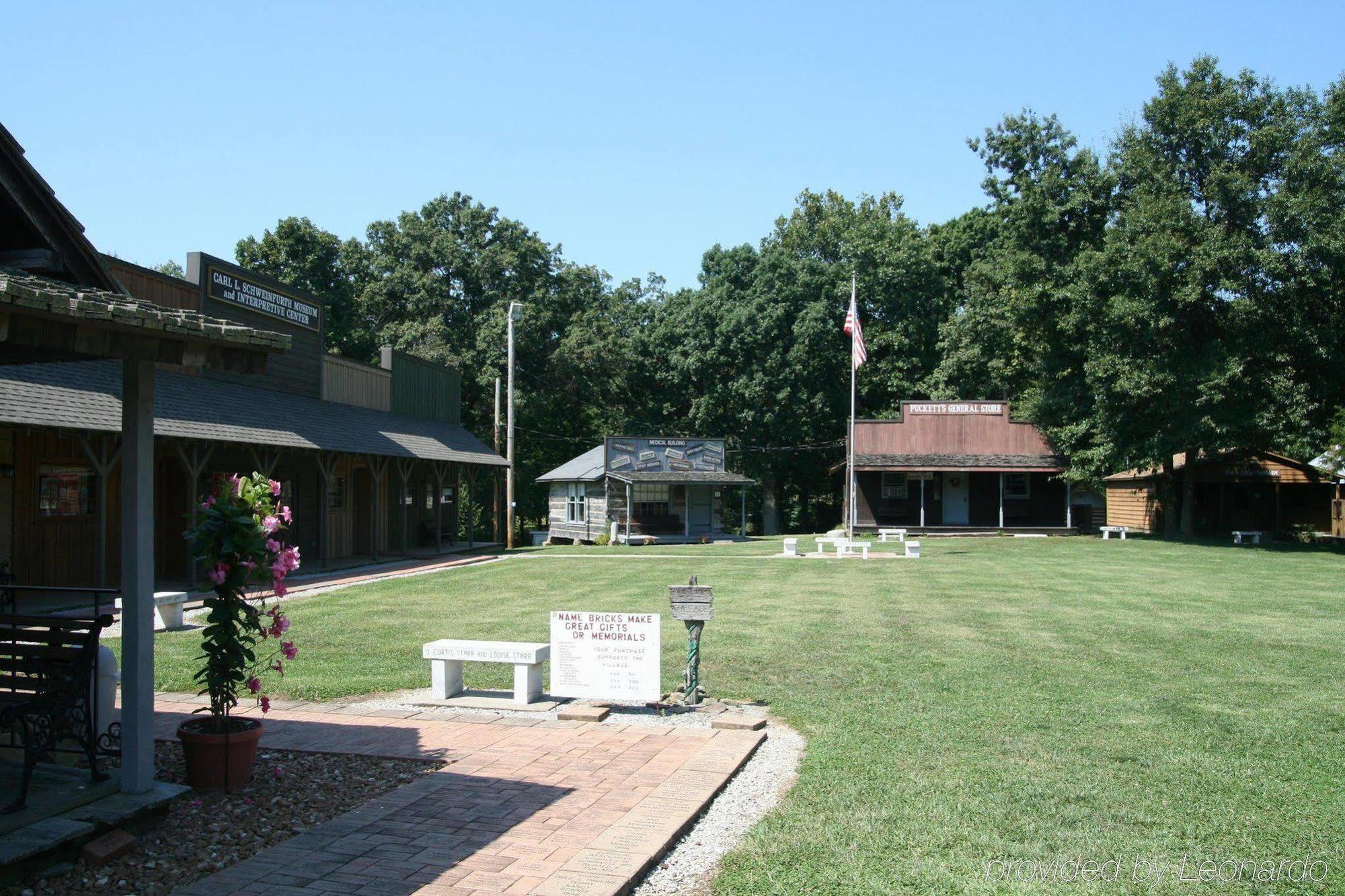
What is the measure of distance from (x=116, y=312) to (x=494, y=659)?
15.1 feet

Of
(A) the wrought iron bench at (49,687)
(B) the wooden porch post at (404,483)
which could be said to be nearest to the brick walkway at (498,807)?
(A) the wrought iron bench at (49,687)

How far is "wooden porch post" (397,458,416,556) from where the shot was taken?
26.4 metres

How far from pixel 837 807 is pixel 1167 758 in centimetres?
258

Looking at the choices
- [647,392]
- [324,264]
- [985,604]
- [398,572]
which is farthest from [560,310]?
[985,604]

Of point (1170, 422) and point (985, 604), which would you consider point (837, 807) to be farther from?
point (1170, 422)

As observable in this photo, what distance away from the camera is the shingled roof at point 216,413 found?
14859mm

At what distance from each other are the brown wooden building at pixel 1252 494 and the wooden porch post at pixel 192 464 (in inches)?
1155

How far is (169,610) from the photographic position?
45.2 feet

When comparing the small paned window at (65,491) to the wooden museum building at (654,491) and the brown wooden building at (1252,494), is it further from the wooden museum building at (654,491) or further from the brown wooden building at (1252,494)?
the brown wooden building at (1252,494)

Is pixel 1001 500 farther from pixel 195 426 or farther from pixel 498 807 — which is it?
pixel 498 807

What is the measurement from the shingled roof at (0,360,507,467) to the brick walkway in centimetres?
512

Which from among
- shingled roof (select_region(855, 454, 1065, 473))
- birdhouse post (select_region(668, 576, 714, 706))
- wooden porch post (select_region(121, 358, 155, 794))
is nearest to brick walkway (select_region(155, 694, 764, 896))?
birdhouse post (select_region(668, 576, 714, 706))

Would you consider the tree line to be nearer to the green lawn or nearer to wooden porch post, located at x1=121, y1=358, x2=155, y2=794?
the green lawn

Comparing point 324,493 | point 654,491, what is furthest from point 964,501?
point 324,493
